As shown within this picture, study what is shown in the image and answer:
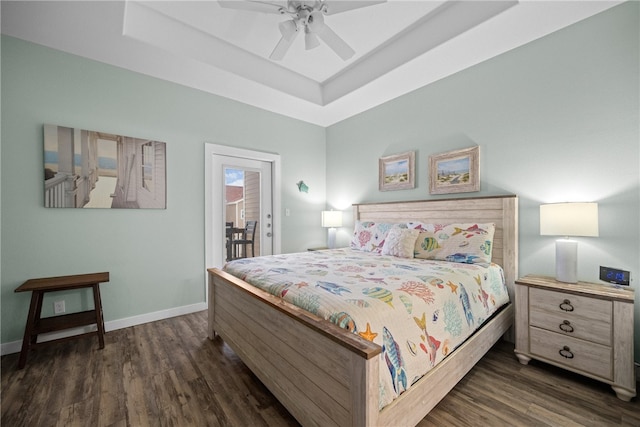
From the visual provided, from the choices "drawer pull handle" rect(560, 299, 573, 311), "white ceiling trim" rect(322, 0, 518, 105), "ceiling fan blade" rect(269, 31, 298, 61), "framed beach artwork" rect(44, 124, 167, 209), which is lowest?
"drawer pull handle" rect(560, 299, 573, 311)

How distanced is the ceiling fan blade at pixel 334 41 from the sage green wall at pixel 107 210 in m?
1.75

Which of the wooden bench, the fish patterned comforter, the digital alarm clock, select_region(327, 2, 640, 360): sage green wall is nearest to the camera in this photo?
the fish patterned comforter

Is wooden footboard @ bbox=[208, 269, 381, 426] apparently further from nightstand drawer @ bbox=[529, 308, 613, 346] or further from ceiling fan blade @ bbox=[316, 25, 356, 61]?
ceiling fan blade @ bbox=[316, 25, 356, 61]

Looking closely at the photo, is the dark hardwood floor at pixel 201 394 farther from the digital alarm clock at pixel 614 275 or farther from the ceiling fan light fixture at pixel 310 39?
the ceiling fan light fixture at pixel 310 39

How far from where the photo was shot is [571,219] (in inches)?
75.5

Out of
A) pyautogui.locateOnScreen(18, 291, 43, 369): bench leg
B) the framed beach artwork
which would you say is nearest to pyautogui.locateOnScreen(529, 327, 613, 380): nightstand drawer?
the framed beach artwork

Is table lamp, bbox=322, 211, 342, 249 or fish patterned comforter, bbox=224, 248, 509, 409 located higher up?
table lamp, bbox=322, 211, 342, 249

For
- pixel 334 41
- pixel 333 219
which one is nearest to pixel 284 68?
pixel 334 41

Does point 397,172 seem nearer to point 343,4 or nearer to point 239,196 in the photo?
point 343,4

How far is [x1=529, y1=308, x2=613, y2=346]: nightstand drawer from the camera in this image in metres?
1.73

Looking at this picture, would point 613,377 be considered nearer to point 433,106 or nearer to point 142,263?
point 433,106

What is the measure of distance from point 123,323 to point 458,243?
3.45 metres

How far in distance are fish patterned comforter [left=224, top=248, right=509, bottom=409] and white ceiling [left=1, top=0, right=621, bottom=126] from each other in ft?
6.68

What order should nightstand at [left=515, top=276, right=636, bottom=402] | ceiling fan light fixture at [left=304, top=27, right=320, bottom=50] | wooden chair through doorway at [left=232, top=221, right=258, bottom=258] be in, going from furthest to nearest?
1. wooden chair through doorway at [left=232, top=221, right=258, bottom=258]
2. ceiling fan light fixture at [left=304, top=27, right=320, bottom=50]
3. nightstand at [left=515, top=276, right=636, bottom=402]
